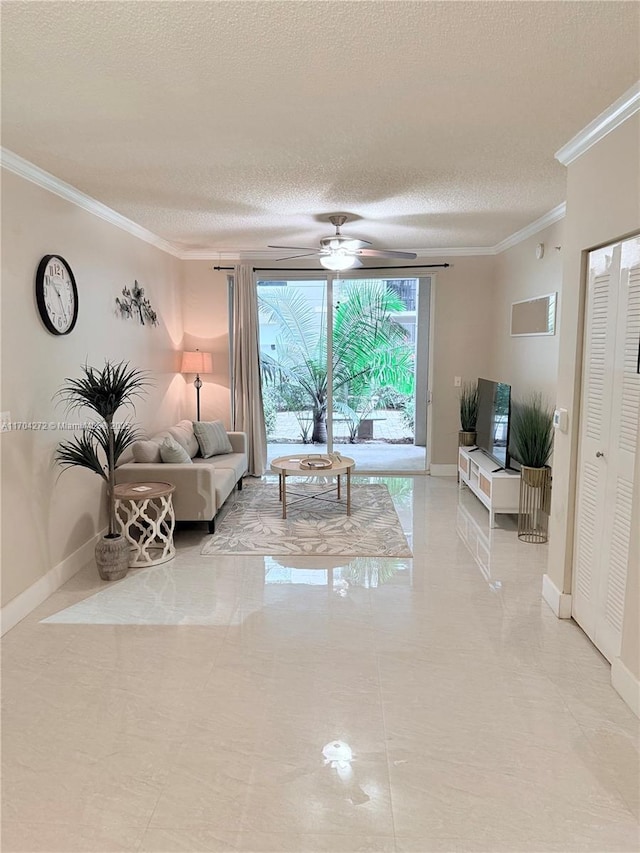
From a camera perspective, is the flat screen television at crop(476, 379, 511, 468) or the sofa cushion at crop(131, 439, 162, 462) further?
the flat screen television at crop(476, 379, 511, 468)

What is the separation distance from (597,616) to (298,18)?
2886mm

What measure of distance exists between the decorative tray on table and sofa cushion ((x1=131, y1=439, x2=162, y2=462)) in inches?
50.6

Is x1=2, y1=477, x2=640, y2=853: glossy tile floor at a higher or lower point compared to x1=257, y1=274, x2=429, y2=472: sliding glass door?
lower

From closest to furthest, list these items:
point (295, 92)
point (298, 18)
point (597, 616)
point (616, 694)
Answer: point (298, 18) → point (295, 92) → point (616, 694) → point (597, 616)

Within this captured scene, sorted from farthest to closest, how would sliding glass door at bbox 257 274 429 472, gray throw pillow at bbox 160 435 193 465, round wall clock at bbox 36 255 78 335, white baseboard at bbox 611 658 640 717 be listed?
sliding glass door at bbox 257 274 429 472, gray throw pillow at bbox 160 435 193 465, round wall clock at bbox 36 255 78 335, white baseboard at bbox 611 658 640 717

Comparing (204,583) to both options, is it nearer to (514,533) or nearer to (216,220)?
(514,533)

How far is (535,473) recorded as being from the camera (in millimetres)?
4344

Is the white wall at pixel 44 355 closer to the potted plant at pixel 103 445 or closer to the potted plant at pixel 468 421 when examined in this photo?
the potted plant at pixel 103 445

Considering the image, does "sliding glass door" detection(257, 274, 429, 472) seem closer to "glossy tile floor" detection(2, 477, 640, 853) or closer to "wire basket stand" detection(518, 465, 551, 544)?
"wire basket stand" detection(518, 465, 551, 544)

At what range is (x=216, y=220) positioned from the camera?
4.75 metres

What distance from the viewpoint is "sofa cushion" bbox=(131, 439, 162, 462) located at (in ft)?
15.0

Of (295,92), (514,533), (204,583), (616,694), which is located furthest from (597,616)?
(295,92)

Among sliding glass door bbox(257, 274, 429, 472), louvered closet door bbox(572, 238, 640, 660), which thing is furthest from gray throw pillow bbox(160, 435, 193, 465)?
louvered closet door bbox(572, 238, 640, 660)

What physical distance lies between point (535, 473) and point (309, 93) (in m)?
3.22
